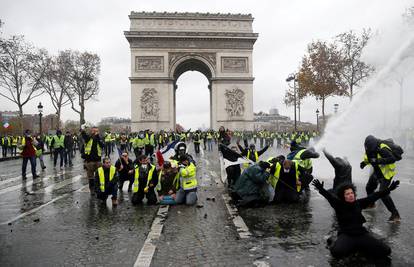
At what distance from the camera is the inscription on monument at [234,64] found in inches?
1935

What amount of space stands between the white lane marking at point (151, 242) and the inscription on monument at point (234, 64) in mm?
42384

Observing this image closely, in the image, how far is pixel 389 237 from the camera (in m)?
5.81

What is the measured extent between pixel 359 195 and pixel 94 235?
608 cm

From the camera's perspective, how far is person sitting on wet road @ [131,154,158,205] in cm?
881

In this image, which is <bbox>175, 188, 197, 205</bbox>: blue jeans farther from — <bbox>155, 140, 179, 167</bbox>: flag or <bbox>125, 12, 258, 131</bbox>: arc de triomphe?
<bbox>125, 12, 258, 131</bbox>: arc de triomphe

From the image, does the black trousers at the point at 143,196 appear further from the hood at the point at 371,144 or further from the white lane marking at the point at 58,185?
the hood at the point at 371,144

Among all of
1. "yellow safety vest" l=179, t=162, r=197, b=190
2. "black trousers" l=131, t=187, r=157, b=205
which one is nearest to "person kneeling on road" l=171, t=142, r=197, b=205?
"yellow safety vest" l=179, t=162, r=197, b=190

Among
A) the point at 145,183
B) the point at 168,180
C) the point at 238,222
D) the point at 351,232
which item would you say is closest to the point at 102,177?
the point at 145,183

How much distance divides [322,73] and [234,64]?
44.8 ft

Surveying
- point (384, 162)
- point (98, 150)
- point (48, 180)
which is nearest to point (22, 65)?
point (48, 180)

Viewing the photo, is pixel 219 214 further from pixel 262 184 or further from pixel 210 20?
pixel 210 20

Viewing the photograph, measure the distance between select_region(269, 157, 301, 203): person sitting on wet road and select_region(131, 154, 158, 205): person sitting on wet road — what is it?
8.58ft

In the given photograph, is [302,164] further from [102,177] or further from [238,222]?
[102,177]

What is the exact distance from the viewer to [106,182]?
29.3 ft
